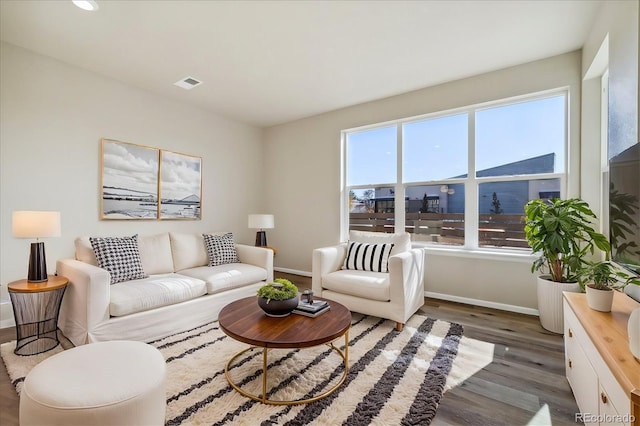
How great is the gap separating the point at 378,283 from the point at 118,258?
8.12 feet

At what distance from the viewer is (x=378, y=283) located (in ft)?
9.04

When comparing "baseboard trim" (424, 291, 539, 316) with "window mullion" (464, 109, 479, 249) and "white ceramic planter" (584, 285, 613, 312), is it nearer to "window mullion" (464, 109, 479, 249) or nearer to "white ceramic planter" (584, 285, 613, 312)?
"window mullion" (464, 109, 479, 249)

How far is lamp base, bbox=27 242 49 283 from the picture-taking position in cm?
229

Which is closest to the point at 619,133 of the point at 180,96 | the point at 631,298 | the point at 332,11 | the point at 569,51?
the point at 631,298

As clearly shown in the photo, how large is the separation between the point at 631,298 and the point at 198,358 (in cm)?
290

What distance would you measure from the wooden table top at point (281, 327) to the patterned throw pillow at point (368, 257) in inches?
44.0

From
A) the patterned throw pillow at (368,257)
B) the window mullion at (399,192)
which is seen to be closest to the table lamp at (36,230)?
the patterned throw pillow at (368,257)

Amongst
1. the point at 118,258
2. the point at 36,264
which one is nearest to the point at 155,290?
the point at 118,258

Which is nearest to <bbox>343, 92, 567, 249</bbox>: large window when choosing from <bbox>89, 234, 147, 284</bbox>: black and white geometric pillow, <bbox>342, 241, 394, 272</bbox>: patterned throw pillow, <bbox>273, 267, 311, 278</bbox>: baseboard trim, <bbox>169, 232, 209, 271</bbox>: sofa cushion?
<bbox>342, 241, 394, 272</bbox>: patterned throw pillow

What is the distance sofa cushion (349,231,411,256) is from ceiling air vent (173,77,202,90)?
265 cm

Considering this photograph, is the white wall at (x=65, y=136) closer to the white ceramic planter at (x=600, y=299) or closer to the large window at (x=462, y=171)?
the large window at (x=462, y=171)

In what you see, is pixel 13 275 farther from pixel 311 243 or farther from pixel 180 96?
pixel 311 243

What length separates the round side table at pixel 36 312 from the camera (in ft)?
7.17

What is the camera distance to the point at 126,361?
1358mm
